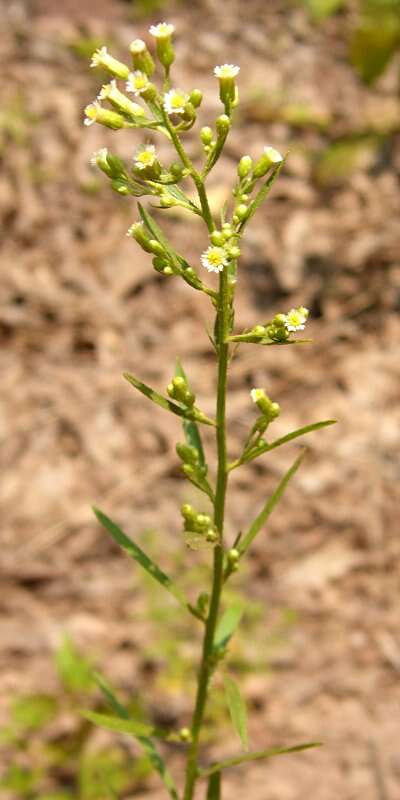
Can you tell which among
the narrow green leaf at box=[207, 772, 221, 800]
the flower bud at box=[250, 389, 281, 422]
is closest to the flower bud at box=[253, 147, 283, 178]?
the flower bud at box=[250, 389, 281, 422]

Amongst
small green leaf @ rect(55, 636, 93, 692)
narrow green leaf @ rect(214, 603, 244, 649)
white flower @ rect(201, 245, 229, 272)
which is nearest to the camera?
white flower @ rect(201, 245, 229, 272)

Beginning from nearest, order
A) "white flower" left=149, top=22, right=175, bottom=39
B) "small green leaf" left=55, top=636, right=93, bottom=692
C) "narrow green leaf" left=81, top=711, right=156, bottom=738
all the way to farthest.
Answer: "white flower" left=149, top=22, right=175, bottom=39 → "narrow green leaf" left=81, top=711, right=156, bottom=738 → "small green leaf" left=55, top=636, right=93, bottom=692

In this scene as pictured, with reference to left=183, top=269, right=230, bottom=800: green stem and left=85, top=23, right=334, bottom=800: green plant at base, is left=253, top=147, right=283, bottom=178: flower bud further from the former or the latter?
left=183, top=269, right=230, bottom=800: green stem

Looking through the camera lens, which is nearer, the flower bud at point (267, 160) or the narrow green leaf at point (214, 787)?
the flower bud at point (267, 160)

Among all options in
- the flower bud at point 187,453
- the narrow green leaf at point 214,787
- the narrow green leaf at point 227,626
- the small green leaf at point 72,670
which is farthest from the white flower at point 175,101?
the small green leaf at point 72,670

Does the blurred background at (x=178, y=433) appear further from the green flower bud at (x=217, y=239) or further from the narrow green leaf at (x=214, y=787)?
the green flower bud at (x=217, y=239)

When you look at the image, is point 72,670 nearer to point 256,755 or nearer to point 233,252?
point 256,755
